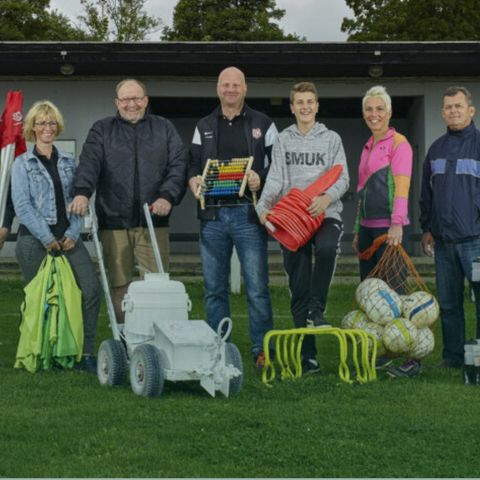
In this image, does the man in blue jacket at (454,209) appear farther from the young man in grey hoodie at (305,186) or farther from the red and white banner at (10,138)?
the red and white banner at (10,138)

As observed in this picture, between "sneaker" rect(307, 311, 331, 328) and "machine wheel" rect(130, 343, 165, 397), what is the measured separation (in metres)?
1.20

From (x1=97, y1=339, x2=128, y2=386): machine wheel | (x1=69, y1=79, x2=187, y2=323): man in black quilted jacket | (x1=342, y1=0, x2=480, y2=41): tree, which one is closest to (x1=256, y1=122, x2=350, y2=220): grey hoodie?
(x1=69, y1=79, x2=187, y2=323): man in black quilted jacket

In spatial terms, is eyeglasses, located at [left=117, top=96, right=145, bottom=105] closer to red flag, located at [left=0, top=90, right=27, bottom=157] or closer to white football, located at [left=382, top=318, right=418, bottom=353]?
red flag, located at [left=0, top=90, right=27, bottom=157]

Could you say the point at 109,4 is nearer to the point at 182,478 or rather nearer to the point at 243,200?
the point at 243,200

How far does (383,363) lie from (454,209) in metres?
1.15

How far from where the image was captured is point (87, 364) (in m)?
7.97

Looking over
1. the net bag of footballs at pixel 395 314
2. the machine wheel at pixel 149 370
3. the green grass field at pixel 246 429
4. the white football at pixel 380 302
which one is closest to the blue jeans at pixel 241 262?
the green grass field at pixel 246 429

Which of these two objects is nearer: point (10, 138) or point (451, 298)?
point (451, 298)

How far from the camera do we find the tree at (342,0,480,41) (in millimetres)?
40094

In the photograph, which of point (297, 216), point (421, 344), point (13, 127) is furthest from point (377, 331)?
point (13, 127)

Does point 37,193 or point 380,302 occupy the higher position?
point 37,193

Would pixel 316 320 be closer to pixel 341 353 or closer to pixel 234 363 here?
pixel 341 353

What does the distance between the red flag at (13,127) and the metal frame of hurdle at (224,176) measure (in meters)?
1.96

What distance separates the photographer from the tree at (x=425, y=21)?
4009 centimetres
